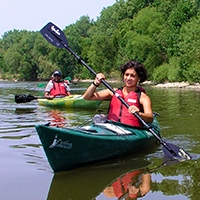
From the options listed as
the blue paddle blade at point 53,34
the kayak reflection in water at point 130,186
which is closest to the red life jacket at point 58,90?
the blue paddle blade at point 53,34

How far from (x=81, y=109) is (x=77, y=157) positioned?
655cm

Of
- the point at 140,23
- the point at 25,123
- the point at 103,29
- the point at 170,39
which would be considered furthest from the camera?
the point at 103,29

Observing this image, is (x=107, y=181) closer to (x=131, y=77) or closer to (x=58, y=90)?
(x=131, y=77)

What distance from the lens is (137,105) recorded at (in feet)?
16.3

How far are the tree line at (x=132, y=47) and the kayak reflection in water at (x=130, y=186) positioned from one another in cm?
2357

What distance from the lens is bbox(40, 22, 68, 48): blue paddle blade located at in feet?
19.7

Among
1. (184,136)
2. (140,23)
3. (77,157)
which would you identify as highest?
(140,23)

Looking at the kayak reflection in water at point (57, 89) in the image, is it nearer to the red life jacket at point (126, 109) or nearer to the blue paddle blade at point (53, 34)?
the blue paddle blade at point (53, 34)

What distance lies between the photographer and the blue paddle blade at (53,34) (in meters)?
6.00

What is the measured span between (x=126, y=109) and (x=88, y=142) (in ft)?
3.61

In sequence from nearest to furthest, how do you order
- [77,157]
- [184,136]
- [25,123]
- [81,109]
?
1. [77,157]
2. [184,136]
3. [25,123]
4. [81,109]

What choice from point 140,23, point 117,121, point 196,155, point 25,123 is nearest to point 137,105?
point 117,121

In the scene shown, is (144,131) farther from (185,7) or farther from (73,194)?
(185,7)

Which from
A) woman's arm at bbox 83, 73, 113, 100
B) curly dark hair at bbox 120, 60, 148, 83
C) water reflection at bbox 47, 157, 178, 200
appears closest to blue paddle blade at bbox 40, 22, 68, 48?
woman's arm at bbox 83, 73, 113, 100
